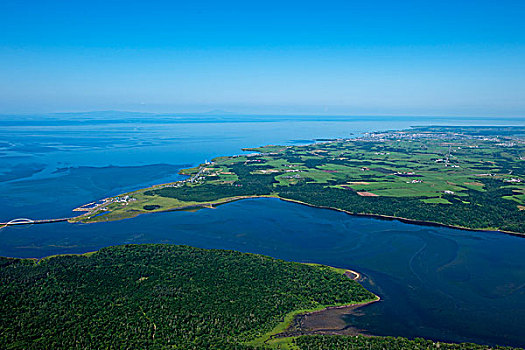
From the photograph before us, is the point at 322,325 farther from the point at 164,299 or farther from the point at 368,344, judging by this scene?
the point at 164,299

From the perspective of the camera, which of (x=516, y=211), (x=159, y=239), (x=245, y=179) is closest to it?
(x=159, y=239)

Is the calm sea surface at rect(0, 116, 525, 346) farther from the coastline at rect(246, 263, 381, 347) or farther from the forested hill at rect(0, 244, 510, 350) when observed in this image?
the forested hill at rect(0, 244, 510, 350)

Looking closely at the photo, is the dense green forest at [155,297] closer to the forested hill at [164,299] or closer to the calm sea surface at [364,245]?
the forested hill at [164,299]

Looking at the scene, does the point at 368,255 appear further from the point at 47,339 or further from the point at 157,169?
the point at 157,169

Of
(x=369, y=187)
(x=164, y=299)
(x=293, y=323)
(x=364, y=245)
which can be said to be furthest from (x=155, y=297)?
(x=369, y=187)

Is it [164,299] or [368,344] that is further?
[164,299]

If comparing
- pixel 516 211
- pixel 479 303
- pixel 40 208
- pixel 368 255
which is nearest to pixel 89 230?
pixel 40 208
